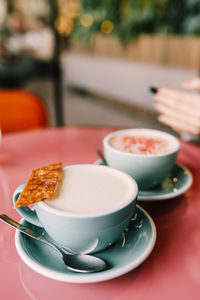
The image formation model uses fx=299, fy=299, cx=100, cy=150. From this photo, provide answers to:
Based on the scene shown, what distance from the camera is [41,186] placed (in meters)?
0.47

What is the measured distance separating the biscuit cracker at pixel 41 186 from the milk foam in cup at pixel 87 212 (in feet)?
0.03

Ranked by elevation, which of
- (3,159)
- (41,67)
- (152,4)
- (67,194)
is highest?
(152,4)

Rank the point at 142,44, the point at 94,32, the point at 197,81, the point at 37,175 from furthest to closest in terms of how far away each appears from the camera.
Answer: the point at 94,32
the point at 142,44
the point at 197,81
the point at 37,175

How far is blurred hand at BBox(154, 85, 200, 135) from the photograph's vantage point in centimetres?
102

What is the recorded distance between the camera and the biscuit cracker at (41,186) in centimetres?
44

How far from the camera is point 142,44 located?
4.11m

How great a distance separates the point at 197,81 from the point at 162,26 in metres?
3.19

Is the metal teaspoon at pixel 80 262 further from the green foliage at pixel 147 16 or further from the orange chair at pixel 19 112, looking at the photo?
the green foliage at pixel 147 16

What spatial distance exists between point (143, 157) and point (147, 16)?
3.82 m

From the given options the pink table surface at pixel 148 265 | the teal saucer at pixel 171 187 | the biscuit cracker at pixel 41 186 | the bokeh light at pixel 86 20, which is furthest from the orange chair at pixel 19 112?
the bokeh light at pixel 86 20

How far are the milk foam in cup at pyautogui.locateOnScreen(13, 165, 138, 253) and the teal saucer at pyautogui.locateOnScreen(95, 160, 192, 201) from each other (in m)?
0.13

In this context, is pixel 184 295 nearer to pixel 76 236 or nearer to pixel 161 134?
pixel 76 236

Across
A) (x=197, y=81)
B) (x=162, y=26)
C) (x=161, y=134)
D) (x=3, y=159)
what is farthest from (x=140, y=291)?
(x=162, y=26)

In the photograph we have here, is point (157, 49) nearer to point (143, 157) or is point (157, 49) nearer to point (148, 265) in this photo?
point (143, 157)
